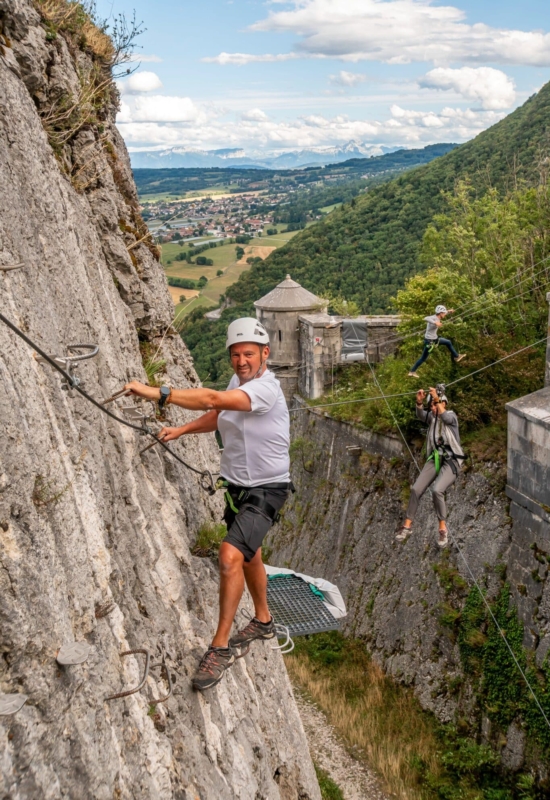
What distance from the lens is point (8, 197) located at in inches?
154

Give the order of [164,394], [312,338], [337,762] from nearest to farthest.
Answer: [164,394], [337,762], [312,338]

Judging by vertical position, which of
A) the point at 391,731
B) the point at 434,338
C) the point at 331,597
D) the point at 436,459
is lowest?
the point at 391,731

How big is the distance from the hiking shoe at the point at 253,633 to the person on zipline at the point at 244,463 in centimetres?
1

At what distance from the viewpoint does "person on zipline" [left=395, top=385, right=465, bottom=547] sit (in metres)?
10.2

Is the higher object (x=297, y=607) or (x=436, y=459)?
(x=436, y=459)

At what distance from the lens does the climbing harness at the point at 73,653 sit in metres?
2.92

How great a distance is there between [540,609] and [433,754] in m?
2.58

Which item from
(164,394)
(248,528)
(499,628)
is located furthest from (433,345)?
(164,394)

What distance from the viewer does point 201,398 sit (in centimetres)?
424

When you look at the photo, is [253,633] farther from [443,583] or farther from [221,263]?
[221,263]

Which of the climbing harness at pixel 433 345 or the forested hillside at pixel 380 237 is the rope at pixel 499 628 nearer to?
the climbing harness at pixel 433 345

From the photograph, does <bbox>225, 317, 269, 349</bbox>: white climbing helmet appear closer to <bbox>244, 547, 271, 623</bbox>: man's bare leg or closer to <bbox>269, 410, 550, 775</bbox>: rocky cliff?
<bbox>244, 547, 271, 623</bbox>: man's bare leg

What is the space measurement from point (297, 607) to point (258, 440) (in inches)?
170

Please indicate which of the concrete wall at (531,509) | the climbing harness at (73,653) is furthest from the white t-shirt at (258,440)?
the concrete wall at (531,509)
